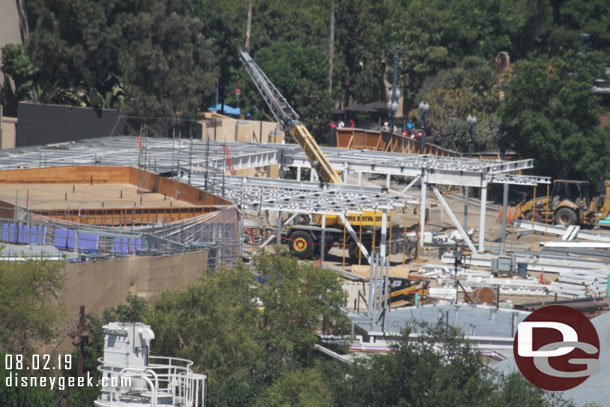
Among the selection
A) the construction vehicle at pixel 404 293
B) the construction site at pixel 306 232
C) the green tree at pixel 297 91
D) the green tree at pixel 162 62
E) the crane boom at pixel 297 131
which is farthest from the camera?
the green tree at pixel 297 91

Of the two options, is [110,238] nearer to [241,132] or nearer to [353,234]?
[353,234]

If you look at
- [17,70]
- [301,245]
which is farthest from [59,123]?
[301,245]

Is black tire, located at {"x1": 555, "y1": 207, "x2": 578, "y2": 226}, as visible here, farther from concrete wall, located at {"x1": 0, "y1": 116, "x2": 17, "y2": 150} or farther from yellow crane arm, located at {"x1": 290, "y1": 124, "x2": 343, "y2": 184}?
concrete wall, located at {"x1": 0, "y1": 116, "x2": 17, "y2": 150}

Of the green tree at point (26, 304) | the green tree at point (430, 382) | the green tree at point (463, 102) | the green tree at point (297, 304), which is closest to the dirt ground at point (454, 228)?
the green tree at point (463, 102)

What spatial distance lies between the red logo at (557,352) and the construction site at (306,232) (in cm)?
291

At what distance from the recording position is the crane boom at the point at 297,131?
167 ft

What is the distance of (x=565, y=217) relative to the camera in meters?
56.7

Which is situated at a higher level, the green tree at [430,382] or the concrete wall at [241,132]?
the concrete wall at [241,132]

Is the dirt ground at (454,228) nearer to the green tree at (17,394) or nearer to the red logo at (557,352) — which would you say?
the red logo at (557,352)

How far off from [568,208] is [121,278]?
32704 millimetres

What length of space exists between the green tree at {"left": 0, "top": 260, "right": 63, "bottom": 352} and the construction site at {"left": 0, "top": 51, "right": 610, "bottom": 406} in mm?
1112

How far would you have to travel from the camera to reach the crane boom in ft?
167

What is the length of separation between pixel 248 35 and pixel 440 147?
70.2 ft

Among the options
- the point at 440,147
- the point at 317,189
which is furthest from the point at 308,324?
the point at 440,147
